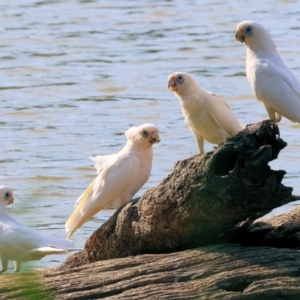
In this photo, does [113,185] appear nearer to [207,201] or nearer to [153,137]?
[153,137]

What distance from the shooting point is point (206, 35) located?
2773 centimetres

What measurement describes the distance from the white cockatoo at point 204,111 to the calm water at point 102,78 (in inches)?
139

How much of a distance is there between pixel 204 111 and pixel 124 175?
980 millimetres

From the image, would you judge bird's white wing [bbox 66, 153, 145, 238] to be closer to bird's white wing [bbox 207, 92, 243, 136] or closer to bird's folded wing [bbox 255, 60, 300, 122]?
bird's white wing [bbox 207, 92, 243, 136]

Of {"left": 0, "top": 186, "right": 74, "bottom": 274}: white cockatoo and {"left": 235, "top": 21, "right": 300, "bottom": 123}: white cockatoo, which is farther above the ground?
{"left": 235, "top": 21, "right": 300, "bottom": 123}: white cockatoo

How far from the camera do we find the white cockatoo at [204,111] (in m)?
9.73

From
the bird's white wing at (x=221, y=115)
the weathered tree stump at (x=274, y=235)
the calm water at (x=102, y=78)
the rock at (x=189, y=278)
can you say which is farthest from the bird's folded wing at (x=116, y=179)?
the calm water at (x=102, y=78)

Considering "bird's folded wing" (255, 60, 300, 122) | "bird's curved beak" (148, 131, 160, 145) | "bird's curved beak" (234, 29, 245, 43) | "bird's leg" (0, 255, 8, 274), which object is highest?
"bird's curved beak" (234, 29, 245, 43)

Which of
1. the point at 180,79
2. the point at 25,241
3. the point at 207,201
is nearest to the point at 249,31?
the point at 180,79

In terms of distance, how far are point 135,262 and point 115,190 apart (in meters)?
1.15

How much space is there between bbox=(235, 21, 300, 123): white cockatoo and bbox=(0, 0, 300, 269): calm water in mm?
4157

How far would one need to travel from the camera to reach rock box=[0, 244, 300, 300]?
811cm

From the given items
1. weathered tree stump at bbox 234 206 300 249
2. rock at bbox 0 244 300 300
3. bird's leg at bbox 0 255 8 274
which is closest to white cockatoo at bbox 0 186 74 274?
bird's leg at bbox 0 255 8 274

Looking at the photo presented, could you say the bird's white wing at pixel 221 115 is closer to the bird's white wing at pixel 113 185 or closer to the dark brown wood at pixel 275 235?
the bird's white wing at pixel 113 185
